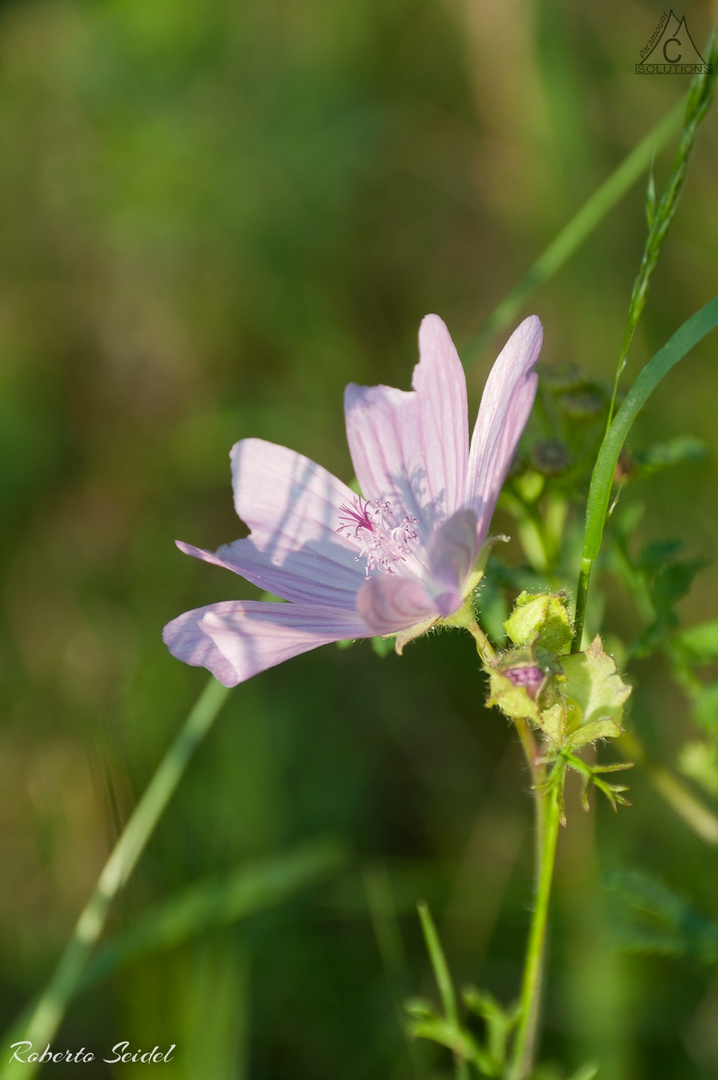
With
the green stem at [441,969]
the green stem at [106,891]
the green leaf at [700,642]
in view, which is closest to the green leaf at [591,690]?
the green stem at [441,969]

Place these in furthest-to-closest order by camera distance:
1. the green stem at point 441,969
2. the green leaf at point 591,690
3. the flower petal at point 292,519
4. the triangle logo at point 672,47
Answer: the triangle logo at point 672,47, the flower petal at point 292,519, the green stem at point 441,969, the green leaf at point 591,690

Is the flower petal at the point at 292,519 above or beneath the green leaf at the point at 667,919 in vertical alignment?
above

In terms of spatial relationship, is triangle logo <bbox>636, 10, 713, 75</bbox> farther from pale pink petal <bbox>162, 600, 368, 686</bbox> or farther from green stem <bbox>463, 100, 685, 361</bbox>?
pale pink petal <bbox>162, 600, 368, 686</bbox>

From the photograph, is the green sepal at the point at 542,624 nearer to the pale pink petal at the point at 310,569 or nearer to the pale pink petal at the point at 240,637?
the pale pink petal at the point at 240,637

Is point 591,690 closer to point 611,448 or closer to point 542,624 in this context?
point 542,624
